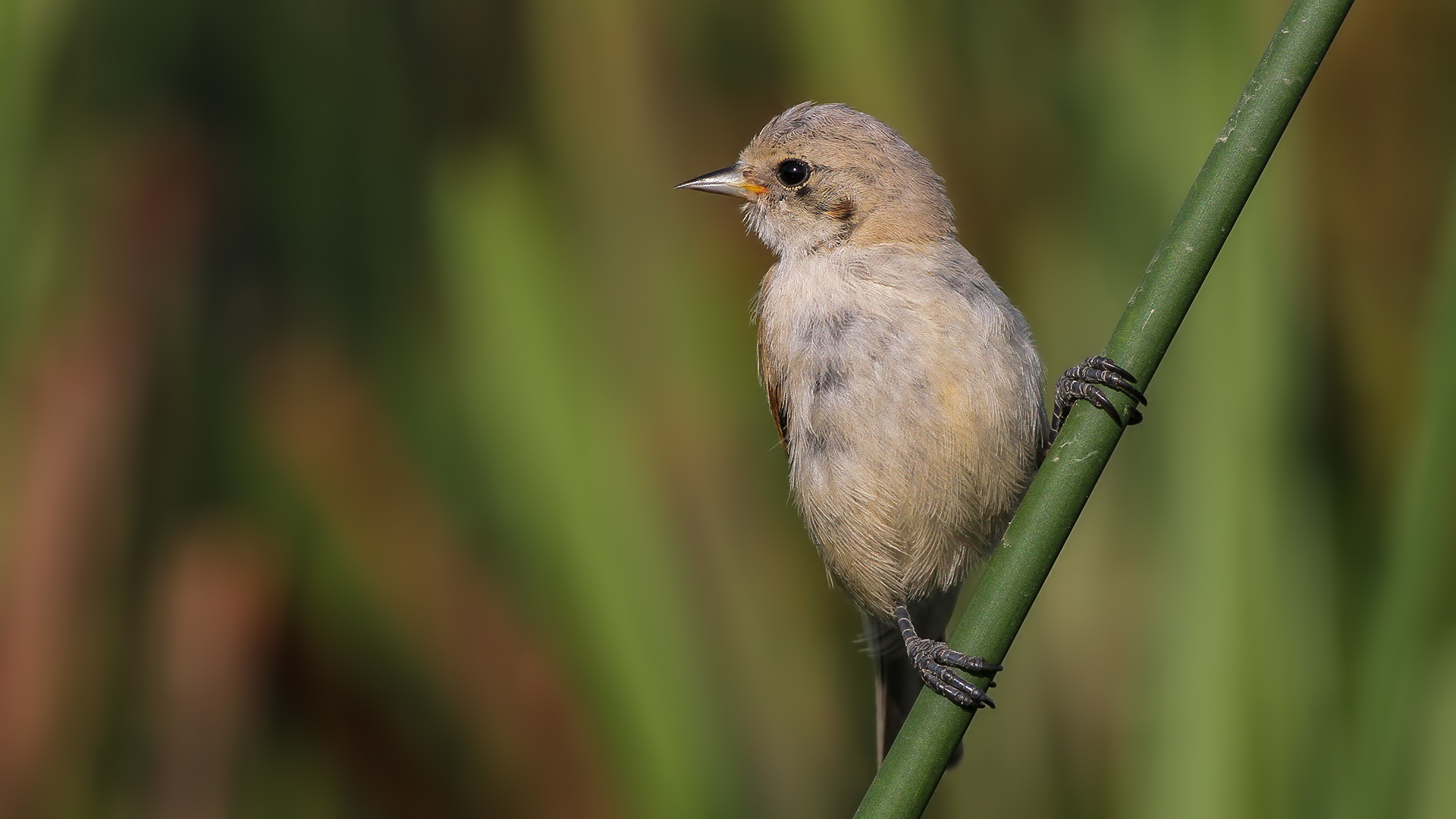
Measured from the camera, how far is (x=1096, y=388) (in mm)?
1851

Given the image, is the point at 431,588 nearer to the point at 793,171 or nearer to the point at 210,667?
the point at 210,667

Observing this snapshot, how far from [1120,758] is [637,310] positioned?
1568 mm

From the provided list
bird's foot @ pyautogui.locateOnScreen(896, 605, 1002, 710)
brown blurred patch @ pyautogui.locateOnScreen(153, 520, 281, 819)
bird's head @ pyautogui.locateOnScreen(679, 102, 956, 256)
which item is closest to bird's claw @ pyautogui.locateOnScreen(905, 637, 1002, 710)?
bird's foot @ pyautogui.locateOnScreen(896, 605, 1002, 710)

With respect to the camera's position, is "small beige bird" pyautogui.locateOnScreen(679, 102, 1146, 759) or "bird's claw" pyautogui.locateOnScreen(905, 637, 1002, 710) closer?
"bird's claw" pyautogui.locateOnScreen(905, 637, 1002, 710)

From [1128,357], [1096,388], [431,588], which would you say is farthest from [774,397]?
[1128,357]

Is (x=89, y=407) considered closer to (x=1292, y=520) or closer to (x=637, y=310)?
(x=637, y=310)

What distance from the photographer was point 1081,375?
212cm

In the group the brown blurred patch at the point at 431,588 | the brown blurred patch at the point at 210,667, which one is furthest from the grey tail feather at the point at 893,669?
the brown blurred patch at the point at 210,667

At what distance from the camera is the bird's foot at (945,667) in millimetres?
1822

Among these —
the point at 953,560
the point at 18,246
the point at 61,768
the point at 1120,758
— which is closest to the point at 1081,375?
the point at 953,560

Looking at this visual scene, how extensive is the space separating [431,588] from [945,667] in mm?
1502

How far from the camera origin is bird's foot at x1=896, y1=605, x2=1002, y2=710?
5.98 feet

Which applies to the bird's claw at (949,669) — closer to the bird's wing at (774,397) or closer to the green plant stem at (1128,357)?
the green plant stem at (1128,357)

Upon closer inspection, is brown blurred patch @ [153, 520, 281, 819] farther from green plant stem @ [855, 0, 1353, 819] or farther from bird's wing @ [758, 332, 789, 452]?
green plant stem @ [855, 0, 1353, 819]
